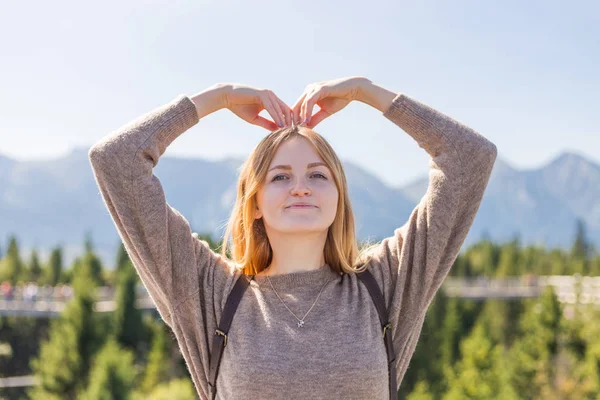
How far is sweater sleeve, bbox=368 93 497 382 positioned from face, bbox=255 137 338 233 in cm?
27

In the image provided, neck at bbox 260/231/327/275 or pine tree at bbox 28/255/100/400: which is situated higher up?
neck at bbox 260/231/327/275

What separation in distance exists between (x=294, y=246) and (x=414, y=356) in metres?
20.7

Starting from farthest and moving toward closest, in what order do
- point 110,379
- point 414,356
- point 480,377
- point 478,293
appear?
→ 1. point 478,293
2. point 414,356
3. point 480,377
4. point 110,379

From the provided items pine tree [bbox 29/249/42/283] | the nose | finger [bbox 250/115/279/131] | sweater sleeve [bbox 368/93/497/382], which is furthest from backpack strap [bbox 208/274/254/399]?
pine tree [bbox 29/249/42/283]

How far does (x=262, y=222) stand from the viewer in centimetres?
236

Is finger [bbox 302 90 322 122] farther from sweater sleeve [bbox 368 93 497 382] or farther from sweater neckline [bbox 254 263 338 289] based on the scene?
sweater neckline [bbox 254 263 338 289]

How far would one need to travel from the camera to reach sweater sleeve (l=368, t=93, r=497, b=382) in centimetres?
215

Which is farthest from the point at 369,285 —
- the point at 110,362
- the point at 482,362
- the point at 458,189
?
the point at 482,362

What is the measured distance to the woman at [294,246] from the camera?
199cm

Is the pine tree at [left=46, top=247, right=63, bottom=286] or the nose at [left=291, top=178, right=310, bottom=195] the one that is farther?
the pine tree at [left=46, top=247, right=63, bottom=286]

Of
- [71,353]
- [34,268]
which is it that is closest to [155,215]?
[71,353]

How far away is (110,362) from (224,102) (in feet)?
48.6

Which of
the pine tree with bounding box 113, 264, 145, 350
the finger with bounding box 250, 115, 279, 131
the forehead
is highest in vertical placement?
the finger with bounding box 250, 115, 279, 131

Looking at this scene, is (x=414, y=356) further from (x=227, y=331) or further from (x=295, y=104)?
(x=227, y=331)
